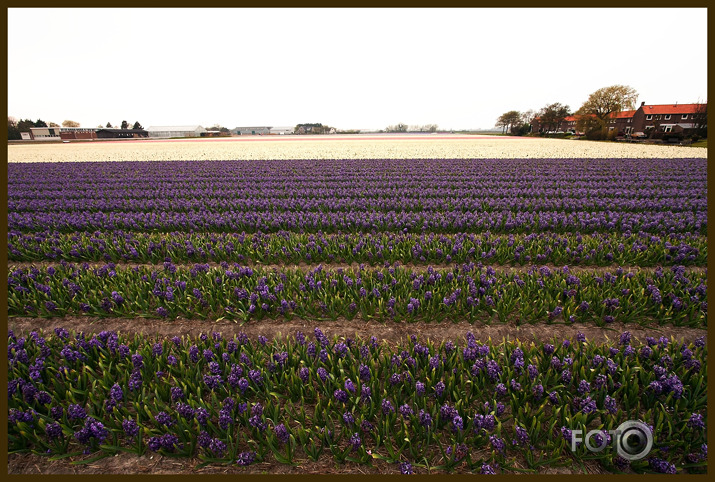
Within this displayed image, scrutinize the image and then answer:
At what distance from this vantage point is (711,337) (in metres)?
3.78

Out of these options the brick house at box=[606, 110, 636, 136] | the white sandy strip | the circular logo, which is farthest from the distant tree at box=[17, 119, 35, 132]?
the brick house at box=[606, 110, 636, 136]

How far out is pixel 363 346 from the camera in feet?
13.1

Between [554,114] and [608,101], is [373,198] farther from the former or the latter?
[554,114]

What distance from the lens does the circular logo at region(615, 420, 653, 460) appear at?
117 inches

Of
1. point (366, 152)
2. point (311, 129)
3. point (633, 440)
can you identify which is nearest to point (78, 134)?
point (311, 129)

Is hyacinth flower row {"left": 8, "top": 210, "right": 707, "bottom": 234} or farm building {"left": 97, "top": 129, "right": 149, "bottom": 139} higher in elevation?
farm building {"left": 97, "top": 129, "right": 149, "bottom": 139}

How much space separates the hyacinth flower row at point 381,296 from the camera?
515 cm

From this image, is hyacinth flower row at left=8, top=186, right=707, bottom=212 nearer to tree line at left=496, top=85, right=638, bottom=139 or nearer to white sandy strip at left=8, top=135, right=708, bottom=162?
white sandy strip at left=8, top=135, right=708, bottom=162

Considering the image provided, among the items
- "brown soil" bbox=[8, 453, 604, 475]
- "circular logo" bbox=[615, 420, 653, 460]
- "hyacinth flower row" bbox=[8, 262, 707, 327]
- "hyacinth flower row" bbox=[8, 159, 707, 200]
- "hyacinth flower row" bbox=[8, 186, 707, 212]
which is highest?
"hyacinth flower row" bbox=[8, 159, 707, 200]

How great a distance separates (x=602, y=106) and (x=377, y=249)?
293 feet

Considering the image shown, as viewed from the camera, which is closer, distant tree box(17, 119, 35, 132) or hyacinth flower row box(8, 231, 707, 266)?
hyacinth flower row box(8, 231, 707, 266)

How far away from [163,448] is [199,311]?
262cm

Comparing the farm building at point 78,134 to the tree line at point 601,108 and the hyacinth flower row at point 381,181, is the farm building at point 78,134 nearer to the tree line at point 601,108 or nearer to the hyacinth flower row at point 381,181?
the hyacinth flower row at point 381,181

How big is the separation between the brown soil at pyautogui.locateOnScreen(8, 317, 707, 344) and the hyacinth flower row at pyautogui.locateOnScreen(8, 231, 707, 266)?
7.55 feet
